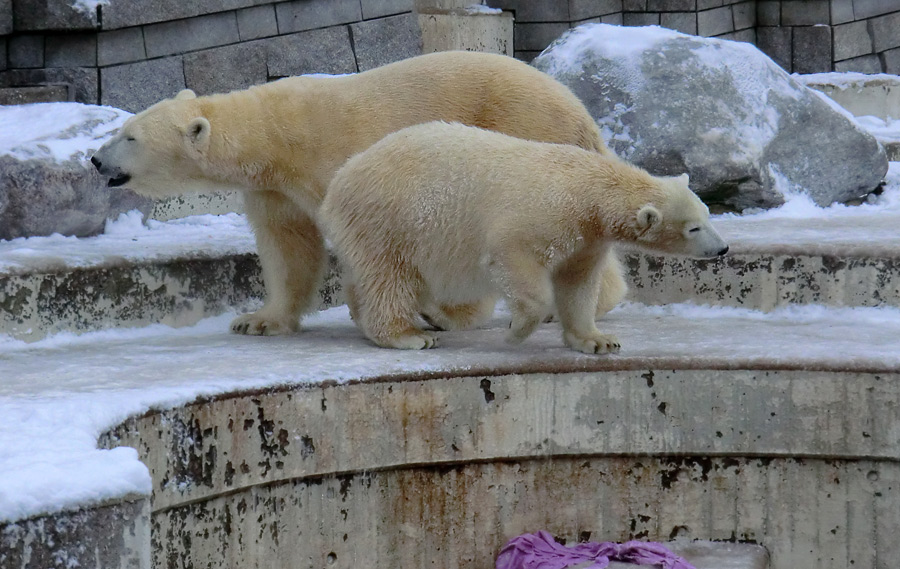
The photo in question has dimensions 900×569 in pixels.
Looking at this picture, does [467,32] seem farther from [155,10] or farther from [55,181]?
[55,181]

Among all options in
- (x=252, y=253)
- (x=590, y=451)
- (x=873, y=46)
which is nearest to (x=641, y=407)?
(x=590, y=451)

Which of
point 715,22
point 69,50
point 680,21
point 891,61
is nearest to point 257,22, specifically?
point 69,50

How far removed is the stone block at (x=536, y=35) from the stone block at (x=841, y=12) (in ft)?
9.11

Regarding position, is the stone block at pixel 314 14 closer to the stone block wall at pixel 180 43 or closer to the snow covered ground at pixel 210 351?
the stone block wall at pixel 180 43

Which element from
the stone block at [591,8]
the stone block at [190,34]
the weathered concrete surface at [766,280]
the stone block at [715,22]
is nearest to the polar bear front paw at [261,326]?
the weathered concrete surface at [766,280]

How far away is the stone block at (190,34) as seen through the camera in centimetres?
695

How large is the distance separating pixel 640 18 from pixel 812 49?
6.19 feet

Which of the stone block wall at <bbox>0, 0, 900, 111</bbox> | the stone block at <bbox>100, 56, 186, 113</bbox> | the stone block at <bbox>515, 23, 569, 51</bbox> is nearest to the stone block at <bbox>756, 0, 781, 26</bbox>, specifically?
the stone block wall at <bbox>0, 0, 900, 111</bbox>

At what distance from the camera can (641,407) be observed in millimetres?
3787

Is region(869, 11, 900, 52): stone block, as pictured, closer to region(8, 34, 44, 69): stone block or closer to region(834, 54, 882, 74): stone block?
region(834, 54, 882, 74): stone block

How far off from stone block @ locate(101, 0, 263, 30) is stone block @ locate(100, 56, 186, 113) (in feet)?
0.80

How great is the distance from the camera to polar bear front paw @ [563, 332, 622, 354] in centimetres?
388

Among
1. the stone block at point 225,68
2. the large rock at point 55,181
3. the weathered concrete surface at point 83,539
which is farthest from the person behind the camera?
the stone block at point 225,68

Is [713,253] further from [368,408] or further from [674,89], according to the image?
[674,89]
